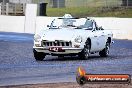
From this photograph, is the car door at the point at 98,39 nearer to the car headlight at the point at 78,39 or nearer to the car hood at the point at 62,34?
the car hood at the point at 62,34

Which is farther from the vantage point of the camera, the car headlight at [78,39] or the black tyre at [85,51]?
the black tyre at [85,51]

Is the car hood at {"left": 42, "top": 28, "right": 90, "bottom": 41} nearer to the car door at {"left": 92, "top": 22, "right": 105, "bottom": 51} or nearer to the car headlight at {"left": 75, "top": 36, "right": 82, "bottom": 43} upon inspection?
the car headlight at {"left": 75, "top": 36, "right": 82, "bottom": 43}

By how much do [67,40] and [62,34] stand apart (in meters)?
0.37

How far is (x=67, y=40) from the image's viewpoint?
17.5 meters

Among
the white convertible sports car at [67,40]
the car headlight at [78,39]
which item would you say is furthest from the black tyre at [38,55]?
the car headlight at [78,39]

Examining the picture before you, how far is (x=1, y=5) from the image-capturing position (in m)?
54.6

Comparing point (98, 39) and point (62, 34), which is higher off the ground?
point (62, 34)

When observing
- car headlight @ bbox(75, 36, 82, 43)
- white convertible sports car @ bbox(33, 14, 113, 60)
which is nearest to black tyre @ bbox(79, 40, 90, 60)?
white convertible sports car @ bbox(33, 14, 113, 60)

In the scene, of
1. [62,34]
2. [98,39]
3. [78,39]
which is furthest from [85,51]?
[98,39]

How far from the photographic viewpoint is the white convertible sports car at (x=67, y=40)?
17.5 metres

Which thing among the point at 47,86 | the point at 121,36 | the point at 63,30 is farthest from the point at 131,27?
the point at 47,86

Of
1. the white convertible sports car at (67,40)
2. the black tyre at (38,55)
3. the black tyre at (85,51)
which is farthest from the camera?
the black tyre at (38,55)

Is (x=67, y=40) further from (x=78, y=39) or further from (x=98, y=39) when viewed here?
(x=98, y=39)

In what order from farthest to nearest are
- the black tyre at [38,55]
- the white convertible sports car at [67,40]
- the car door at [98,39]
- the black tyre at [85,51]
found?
the car door at [98,39], the black tyre at [38,55], the black tyre at [85,51], the white convertible sports car at [67,40]
